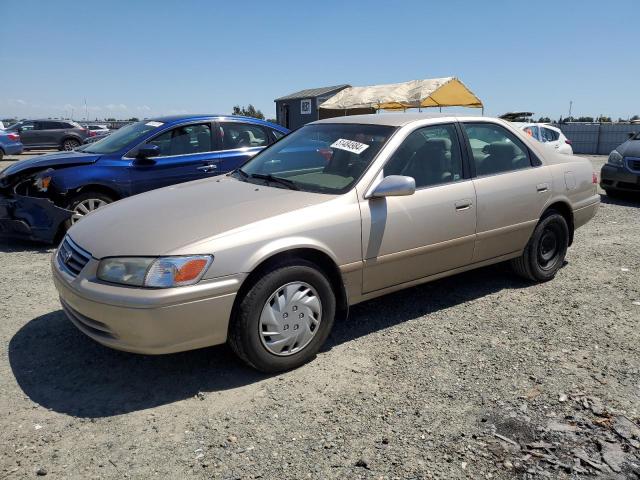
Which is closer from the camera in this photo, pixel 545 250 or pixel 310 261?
pixel 310 261

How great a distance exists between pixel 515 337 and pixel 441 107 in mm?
17494

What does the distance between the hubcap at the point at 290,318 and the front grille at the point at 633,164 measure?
8.75 meters

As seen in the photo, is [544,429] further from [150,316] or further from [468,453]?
[150,316]

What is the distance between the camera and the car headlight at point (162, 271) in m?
2.79

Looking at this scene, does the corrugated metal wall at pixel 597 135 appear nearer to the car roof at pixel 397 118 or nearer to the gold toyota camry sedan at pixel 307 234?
the gold toyota camry sedan at pixel 307 234

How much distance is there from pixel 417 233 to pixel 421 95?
16808 millimetres

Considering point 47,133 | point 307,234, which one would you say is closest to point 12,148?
point 47,133

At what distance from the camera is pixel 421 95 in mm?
19297

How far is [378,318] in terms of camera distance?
413 cm

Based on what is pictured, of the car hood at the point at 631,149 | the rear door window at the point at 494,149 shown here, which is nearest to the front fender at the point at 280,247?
the rear door window at the point at 494,149

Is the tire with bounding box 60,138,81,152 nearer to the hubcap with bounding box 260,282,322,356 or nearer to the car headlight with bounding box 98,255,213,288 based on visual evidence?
the car headlight with bounding box 98,255,213,288

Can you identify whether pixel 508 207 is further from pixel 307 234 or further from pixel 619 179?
pixel 619 179

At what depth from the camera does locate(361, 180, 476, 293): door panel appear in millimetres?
3515

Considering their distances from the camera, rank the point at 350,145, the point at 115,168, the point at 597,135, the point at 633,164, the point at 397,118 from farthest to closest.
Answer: the point at 597,135 → the point at 633,164 → the point at 115,168 → the point at 397,118 → the point at 350,145
